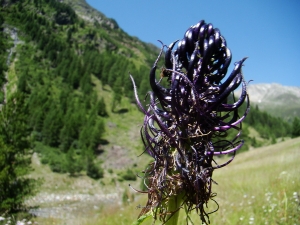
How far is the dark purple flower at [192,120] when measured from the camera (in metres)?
2.71

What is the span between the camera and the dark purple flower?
8.90ft

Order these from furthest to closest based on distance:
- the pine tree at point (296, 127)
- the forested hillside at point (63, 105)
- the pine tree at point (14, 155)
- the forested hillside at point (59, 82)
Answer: the pine tree at point (296, 127) → the forested hillside at point (59, 82) → the forested hillside at point (63, 105) → the pine tree at point (14, 155)

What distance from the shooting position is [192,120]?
2834mm

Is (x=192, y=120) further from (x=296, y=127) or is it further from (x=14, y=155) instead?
(x=296, y=127)

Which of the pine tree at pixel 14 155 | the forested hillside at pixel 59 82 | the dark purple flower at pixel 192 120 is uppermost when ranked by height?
the forested hillside at pixel 59 82

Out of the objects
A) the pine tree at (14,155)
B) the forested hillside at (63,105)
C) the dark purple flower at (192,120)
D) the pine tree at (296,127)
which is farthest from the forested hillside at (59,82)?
the dark purple flower at (192,120)

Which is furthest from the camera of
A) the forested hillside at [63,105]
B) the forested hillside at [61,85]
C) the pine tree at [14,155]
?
the forested hillside at [61,85]

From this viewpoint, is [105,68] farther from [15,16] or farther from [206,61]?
[206,61]

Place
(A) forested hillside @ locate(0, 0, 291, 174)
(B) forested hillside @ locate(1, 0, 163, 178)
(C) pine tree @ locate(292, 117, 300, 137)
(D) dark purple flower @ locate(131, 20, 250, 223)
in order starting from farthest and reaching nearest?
(C) pine tree @ locate(292, 117, 300, 137)
(A) forested hillside @ locate(0, 0, 291, 174)
(B) forested hillside @ locate(1, 0, 163, 178)
(D) dark purple flower @ locate(131, 20, 250, 223)

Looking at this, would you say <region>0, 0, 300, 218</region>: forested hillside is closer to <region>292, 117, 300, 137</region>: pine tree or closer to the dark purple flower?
<region>292, 117, 300, 137</region>: pine tree

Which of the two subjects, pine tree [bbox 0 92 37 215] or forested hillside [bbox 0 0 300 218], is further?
forested hillside [bbox 0 0 300 218]

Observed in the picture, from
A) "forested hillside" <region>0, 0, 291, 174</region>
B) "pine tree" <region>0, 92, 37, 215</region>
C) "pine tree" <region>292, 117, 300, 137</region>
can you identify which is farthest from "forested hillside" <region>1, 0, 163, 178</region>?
"pine tree" <region>292, 117, 300, 137</region>

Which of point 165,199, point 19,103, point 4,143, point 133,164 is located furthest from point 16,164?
point 133,164

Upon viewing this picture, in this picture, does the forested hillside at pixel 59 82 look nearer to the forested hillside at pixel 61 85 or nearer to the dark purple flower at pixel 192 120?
the forested hillside at pixel 61 85
